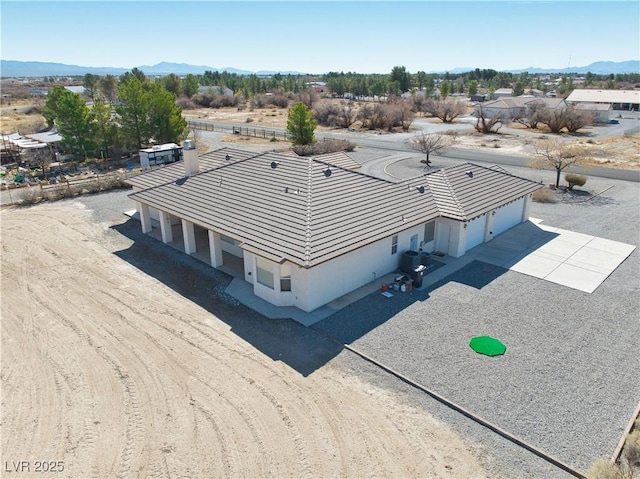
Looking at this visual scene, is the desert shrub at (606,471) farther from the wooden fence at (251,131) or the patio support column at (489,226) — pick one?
the wooden fence at (251,131)

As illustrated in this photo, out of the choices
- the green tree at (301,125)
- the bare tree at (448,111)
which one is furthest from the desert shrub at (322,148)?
the bare tree at (448,111)

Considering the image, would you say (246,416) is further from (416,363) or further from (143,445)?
(416,363)

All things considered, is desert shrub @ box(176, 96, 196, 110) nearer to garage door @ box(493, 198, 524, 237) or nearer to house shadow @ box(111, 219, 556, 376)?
house shadow @ box(111, 219, 556, 376)

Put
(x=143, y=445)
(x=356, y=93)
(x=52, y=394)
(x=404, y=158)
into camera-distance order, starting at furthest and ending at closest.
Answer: (x=356, y=93) → (x=404, y=158) → (x=52, y=394) → (x=143, y=445)

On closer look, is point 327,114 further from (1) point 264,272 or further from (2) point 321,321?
(2) point 321,321

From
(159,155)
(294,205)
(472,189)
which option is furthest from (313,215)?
(159,155)

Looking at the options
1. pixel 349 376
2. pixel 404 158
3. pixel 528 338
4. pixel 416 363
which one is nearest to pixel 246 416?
pixel 349 376

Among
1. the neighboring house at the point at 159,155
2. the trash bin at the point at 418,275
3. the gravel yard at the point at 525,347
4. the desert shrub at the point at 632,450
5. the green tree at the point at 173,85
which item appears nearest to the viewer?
the desert shrub at the point at 632,450
